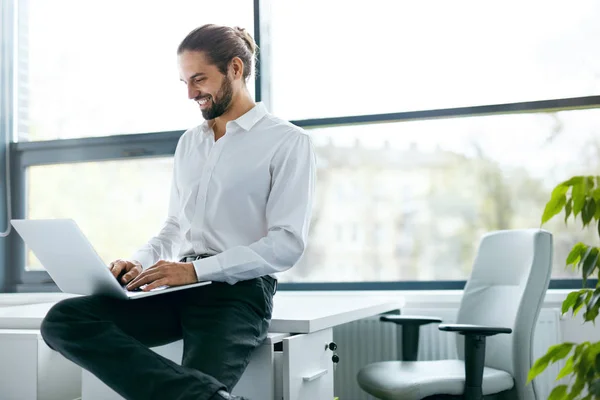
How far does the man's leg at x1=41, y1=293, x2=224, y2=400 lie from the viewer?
1437 mm

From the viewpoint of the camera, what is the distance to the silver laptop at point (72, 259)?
1.49 meters

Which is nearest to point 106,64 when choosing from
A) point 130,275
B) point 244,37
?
point 244,37

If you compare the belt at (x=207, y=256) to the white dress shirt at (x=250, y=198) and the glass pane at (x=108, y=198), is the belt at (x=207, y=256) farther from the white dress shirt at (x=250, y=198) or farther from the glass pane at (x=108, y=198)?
the glass pane at (x=108, y=198)

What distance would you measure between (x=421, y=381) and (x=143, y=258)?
0.88m

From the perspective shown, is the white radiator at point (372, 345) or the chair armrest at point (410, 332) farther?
the white radiator at point (372, 345)

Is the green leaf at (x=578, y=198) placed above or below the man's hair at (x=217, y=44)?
below

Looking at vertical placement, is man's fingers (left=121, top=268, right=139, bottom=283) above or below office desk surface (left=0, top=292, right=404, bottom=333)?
above

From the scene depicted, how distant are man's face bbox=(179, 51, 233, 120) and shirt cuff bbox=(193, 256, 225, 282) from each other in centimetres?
52

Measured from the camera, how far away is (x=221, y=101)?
2031 mm

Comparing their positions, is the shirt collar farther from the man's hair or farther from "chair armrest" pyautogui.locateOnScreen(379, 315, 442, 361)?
"chair armrest" pyautogui.locateOnScreen(379, 315, 442, 361)

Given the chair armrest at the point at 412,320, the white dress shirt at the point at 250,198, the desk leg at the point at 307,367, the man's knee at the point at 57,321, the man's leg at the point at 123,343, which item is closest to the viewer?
the man's leg at the point at 123,343

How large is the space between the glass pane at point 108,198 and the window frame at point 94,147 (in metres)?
0.04

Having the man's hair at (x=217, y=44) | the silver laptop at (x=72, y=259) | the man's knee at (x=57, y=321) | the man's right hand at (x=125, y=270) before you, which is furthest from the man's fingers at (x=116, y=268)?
the man's hair at (x=217, y=44)

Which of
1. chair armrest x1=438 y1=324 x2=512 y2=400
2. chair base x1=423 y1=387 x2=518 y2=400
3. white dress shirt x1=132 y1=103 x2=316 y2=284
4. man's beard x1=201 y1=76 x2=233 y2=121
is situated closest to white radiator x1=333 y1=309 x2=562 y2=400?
chair base x1=423 y1=387 x2=518 y2=400
